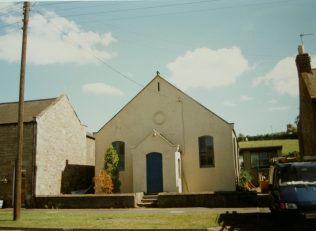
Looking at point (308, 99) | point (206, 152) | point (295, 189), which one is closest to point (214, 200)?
point (206, 152)

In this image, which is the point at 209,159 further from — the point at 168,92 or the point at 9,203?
the point at 9,203

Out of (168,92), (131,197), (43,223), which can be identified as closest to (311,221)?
(43,223)

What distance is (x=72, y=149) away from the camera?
28391mm

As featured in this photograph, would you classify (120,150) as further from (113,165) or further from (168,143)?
(168,143)

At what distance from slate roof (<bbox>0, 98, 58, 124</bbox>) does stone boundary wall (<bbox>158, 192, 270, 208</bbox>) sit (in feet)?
38.3

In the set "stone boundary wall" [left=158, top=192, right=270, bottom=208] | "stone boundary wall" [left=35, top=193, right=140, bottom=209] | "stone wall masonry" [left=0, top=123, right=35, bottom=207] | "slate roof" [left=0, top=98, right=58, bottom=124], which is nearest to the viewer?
"stone boundary wall" [left=158, top=192, right=270, bottom=208]

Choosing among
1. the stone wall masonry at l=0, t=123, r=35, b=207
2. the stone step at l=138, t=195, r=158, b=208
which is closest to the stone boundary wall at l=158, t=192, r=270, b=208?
the stone step at l=138, t=195, r=158, b=208

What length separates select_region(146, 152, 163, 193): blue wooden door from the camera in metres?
23.0

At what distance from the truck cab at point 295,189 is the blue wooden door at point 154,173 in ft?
36.9

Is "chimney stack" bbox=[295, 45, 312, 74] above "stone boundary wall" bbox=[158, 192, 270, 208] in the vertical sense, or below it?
above

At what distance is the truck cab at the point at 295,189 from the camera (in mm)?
10406

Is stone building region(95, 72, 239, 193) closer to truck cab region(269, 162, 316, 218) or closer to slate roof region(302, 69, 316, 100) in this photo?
slate roof region(302, 69, 316, 100)

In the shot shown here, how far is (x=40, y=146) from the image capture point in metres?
23.5

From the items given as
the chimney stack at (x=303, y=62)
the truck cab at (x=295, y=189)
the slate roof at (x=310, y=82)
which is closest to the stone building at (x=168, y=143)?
the slate roof at (x=310, y=82)
